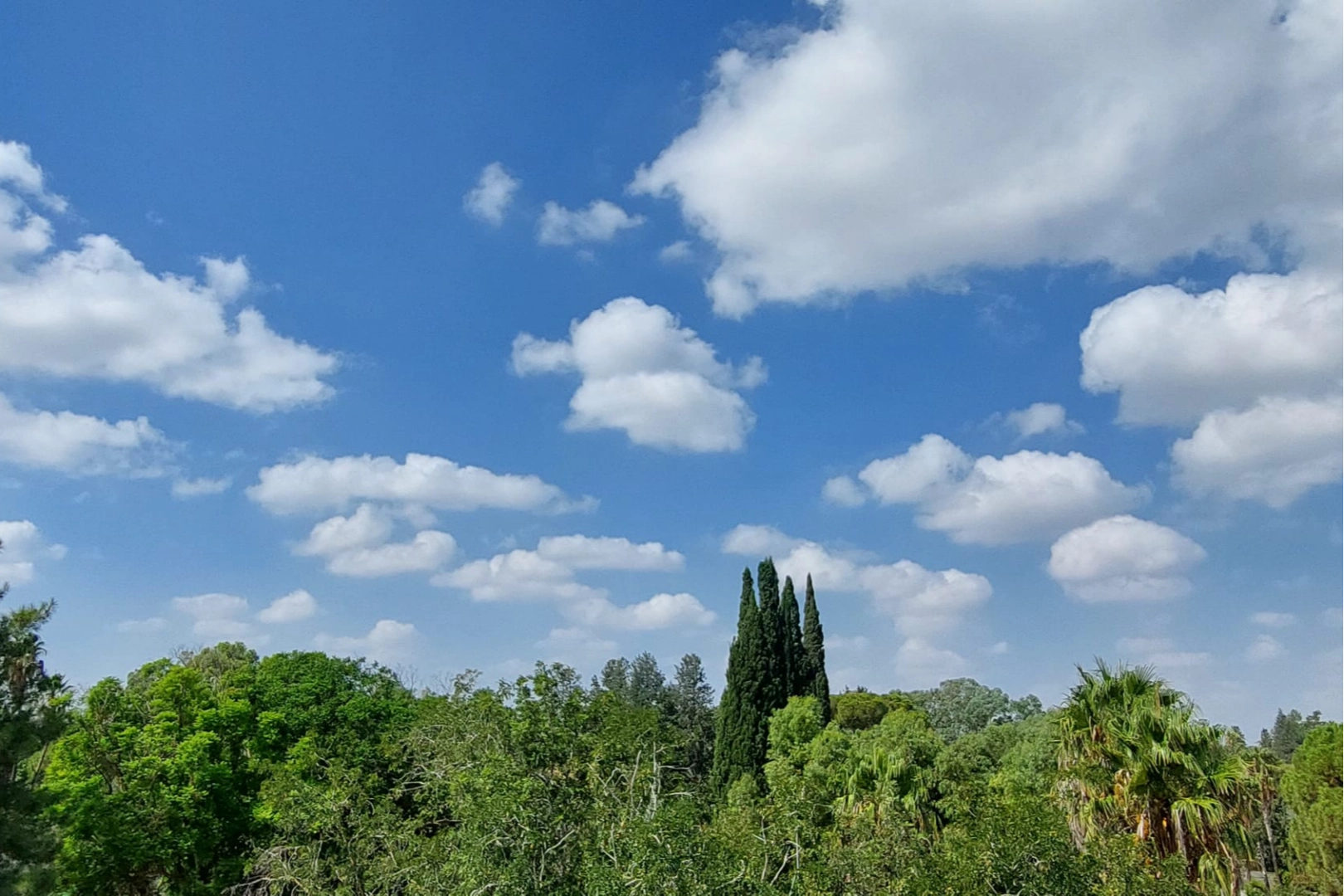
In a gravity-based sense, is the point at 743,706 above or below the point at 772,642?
below

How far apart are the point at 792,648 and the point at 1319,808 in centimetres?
2393

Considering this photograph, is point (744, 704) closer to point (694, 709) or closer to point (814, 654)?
point (814, 654)

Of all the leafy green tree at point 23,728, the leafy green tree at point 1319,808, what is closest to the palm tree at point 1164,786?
the leafy green tree at point 1319,808

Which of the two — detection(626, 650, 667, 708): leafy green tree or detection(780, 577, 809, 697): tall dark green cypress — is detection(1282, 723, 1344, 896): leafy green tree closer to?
detection(780, 577, 809, 697): tall dark green cypress

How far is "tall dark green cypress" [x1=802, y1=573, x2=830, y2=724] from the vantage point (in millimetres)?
43062

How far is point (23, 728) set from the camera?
10648 mm

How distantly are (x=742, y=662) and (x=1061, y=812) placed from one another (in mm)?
31037

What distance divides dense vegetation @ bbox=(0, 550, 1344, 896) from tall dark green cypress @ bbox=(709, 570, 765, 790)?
1199 cm

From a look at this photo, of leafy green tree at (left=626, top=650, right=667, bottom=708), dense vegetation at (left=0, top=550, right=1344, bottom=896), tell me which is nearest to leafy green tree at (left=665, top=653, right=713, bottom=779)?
leafy green tree at (left=626, top=650, right=667, bottom=708)

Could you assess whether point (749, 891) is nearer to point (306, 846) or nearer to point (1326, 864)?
point (306, 846)

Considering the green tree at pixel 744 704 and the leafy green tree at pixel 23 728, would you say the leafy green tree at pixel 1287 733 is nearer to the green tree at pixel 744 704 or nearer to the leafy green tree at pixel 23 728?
the green tree at pixel 744 704

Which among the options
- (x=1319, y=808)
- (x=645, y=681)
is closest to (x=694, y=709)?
(x=645, y=681)

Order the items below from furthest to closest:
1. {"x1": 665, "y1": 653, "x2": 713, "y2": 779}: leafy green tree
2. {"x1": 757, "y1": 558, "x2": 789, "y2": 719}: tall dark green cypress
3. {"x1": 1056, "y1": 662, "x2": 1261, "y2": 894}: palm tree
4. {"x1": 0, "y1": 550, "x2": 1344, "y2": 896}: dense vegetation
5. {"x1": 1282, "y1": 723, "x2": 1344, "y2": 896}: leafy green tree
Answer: {"x1": 665, "y1": 653, "x2": 713, "y2": 779}: leafy green tree, {"x1": 757, "y1": 558, "x2": 789, "y2": 719}: tall dark green cypress, {"x1": 1282, "y1": 723, "x2": 1344, "y2": 896}: leafy green tree, {"x1": 1056, "y1": 662, "x2": 1261, "y2": 894}: palm tree, {"x1": 0, "y1": 550, "x2": 1344, "y2": 896}: dense vegetation

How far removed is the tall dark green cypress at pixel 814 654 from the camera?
43.1 m
